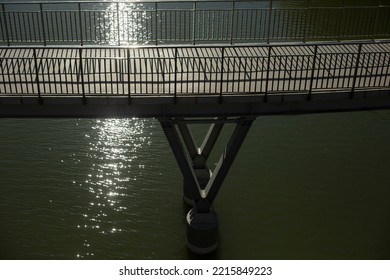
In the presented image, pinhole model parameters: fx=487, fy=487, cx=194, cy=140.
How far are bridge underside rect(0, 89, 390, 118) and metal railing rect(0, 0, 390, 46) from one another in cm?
277

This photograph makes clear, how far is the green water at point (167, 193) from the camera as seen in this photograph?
15.5 meters

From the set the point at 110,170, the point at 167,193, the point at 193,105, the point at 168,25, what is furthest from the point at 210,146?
the point at 168,25

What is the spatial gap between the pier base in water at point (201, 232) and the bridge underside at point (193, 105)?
3458 millimetres

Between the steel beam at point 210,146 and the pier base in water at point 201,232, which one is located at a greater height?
the steel beam at point 210,146

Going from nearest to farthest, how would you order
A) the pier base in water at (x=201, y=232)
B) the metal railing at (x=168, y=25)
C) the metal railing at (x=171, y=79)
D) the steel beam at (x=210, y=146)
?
the metal railing at (x=171, y=79) < the steel beam at (x=210, y=146) < the pier base in water at (x=201, y=232) < the metal railing at (x=168, y=25)

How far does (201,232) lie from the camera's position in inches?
573

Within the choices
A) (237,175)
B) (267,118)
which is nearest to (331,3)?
(267,118)

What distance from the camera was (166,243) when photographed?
610 inches

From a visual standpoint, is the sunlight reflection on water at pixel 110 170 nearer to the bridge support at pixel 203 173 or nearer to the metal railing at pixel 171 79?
the bridge support at pixel 203 173

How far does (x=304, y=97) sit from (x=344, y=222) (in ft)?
18.9

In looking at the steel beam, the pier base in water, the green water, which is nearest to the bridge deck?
the steel beam

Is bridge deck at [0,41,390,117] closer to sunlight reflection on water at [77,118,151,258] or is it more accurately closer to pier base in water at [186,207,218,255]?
pier base in water at [186,207,218,255]

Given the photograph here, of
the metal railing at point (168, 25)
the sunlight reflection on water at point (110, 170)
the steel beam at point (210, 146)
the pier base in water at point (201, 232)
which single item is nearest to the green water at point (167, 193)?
the sunlight reflection on water at point (110, 170)

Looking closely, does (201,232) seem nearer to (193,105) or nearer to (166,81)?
(193,105)
